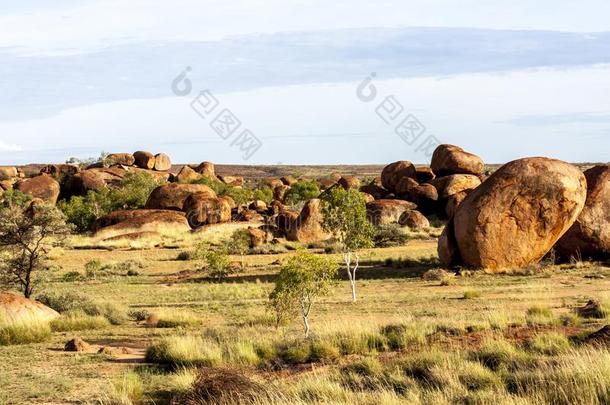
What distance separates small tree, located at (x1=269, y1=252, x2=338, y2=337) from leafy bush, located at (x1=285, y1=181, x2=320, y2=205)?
4282 centimetres

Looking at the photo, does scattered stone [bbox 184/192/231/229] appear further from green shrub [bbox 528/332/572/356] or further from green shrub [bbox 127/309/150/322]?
green shrub [bbox 528/332/572/356]

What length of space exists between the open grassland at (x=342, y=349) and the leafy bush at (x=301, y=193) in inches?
1375

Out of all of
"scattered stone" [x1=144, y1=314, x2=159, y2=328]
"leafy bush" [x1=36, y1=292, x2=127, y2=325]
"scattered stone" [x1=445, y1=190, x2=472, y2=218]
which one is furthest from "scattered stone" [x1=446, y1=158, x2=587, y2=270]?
"scattered stone" [x1=445, y1=190, x2=472, y2=218]

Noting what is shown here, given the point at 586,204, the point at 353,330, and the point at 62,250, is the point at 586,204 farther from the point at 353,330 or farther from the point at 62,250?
the point at 62,250

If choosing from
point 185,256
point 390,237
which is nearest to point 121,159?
point 185,256

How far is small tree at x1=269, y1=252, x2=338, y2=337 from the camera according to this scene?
52.2 ft

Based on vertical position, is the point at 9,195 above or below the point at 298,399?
above

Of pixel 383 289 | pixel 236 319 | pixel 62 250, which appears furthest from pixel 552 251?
pixel 62 250

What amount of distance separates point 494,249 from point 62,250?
22955 millimetres

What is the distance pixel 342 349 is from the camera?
1330 cm

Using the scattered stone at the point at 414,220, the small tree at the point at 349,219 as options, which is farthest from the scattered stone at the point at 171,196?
the small tree at the point at 349,219

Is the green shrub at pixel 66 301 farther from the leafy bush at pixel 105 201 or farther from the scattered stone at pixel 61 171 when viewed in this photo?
the scattered stone at pixel 61 171

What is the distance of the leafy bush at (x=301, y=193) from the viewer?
60.0 metres

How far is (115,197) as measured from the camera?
175ft
